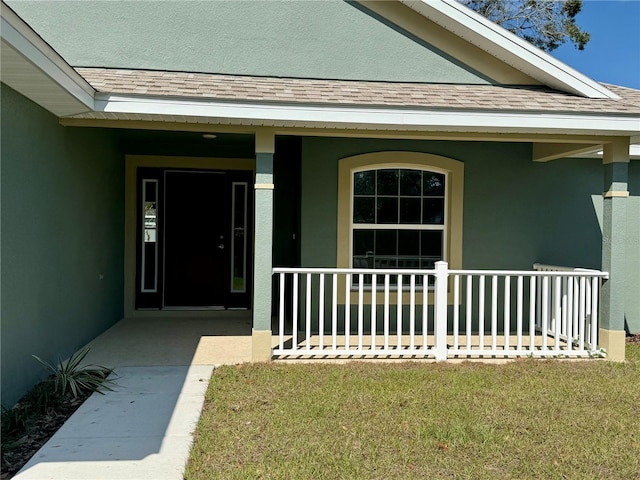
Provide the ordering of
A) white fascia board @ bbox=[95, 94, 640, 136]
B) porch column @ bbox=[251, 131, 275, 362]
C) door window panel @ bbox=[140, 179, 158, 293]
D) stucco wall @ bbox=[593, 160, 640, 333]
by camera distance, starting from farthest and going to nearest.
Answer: door window panel @ bbox=[140, 179, 158, 293] → stucco wall @ bbox=[593, 160, 640, 333] → porch column @ bbox=[251, 131, 275, 362] → white fascia board @ bbox=[95, 94, 640, 136]

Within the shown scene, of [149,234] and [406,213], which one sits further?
[149,234]

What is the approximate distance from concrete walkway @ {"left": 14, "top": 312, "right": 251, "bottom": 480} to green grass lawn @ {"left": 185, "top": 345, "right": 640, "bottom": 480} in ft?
0.69

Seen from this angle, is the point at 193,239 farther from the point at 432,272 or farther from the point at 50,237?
the point at 432,272

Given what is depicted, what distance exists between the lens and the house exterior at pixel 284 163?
5086 mm

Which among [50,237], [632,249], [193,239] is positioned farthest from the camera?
[193,239]

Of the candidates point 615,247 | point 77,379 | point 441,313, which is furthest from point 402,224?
point 77,379

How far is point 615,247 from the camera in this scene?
596 cm

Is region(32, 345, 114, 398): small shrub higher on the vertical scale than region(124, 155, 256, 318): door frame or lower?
lower

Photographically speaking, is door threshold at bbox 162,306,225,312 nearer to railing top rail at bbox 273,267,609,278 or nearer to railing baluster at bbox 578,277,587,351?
railing top rail at bbox 273,267,609,278

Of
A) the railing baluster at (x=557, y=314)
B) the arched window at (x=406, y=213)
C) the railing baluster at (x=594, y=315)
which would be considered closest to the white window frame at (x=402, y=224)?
the arched window at (x=406, y=213)

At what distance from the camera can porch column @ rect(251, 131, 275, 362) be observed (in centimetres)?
557

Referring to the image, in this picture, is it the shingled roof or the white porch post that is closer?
the shingled roof

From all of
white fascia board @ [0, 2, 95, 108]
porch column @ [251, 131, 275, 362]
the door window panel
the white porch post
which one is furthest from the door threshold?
white fascia board @ [0, 2, 95, 108]

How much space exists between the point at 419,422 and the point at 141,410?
2256 millimetres
